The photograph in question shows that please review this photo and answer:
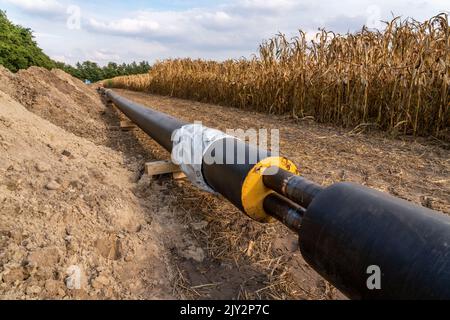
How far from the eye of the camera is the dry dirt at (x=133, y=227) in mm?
1774

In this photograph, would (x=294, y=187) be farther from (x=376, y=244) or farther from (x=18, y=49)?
(x=18, y=49)

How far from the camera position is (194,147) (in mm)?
2582

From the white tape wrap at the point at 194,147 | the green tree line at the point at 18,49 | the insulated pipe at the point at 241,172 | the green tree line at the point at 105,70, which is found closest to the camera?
the insulated pipe at the point at 241,172

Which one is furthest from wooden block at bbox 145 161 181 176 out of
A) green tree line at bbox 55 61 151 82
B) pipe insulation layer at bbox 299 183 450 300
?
green tree line at bbox 55 61 151 82

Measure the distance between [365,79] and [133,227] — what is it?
15.9ft

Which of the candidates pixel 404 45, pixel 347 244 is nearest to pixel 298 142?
pixel 404 45

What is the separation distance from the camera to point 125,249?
2049 millimetres

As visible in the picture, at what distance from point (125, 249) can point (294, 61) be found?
21.9ft

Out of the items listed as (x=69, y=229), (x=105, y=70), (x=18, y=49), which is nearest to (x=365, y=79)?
(x=69, y=229)

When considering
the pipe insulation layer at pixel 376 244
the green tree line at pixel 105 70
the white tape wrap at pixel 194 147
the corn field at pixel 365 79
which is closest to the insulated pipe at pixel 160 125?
the white tape wrap at pixel 194 147

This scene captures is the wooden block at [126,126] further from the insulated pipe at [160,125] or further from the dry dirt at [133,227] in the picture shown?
the dry dirt at [133,227]

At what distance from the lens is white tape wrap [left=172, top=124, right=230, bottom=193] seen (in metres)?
2.50

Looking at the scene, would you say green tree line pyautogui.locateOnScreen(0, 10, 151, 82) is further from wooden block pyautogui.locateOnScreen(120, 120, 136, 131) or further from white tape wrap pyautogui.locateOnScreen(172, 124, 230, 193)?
white tape wrap pyautogui.locateOnScreen(172, 124, 230, 193)

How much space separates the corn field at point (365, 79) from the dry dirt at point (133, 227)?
1433 mm
